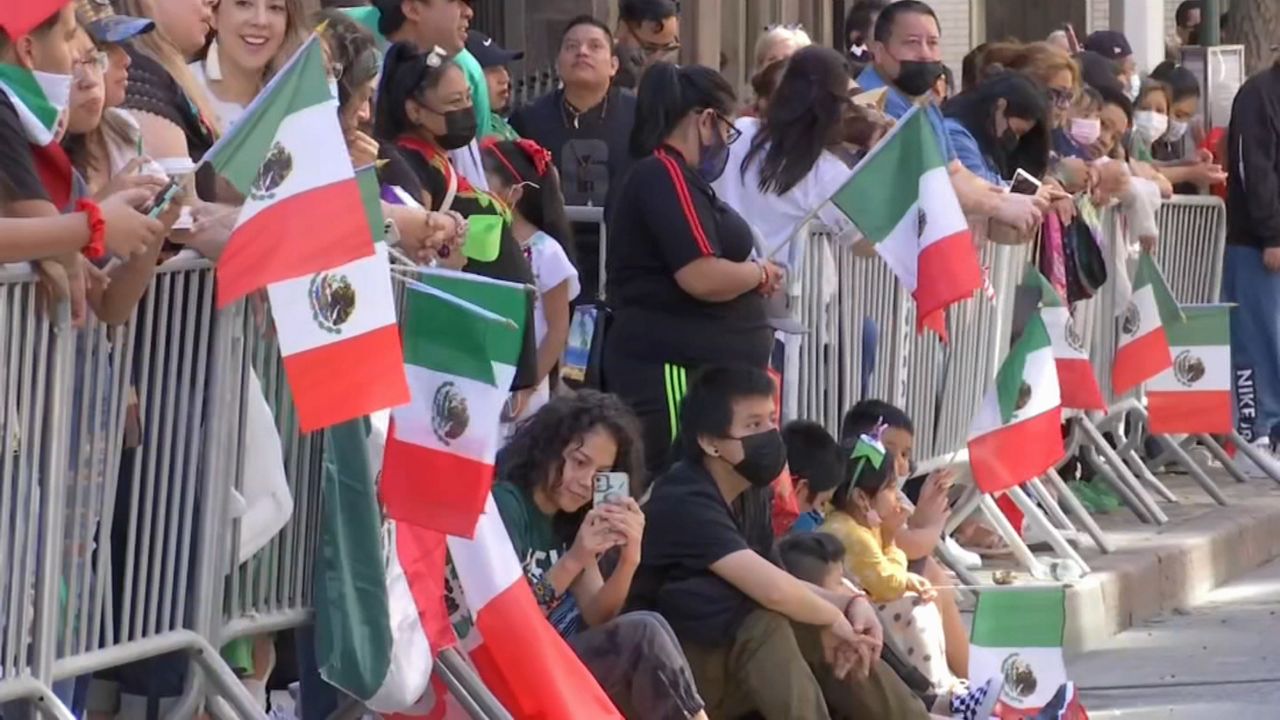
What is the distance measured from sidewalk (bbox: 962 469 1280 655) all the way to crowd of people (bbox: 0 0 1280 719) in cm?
50

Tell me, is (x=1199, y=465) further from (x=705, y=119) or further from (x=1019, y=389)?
(x=705, y=119)

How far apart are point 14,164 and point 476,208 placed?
2.76m

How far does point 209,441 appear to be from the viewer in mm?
5617

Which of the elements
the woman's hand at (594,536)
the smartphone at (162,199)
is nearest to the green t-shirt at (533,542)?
the woman's hand at (594,536)

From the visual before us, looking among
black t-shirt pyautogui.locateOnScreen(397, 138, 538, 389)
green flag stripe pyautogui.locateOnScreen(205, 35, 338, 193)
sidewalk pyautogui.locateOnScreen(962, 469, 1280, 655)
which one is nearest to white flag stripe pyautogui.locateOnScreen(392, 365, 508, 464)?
green flag stripe pyautogui.locateOnScreen(205, 35, 338, 193)

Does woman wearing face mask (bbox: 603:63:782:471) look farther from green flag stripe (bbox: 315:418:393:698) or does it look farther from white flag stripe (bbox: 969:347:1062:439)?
green flag stripe (bbox: 315:418:393:698)

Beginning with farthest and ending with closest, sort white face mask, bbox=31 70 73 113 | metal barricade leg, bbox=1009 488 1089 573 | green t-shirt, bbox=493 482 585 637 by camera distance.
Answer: metal barricade leg, bbox=1009 488 1089 573
green t-shirt, bbox=493 482 585 637
white face mask, bbox=31 70 73 113

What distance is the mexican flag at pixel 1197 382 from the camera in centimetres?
1174

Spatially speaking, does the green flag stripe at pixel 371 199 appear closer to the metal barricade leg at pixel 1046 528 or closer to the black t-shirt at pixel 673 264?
the black t-shirt at pixel 673 264

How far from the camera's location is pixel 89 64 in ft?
17.8

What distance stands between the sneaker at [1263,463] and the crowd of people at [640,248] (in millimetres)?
3041

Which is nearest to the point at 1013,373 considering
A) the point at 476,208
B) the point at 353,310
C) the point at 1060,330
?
the point at 1060,330

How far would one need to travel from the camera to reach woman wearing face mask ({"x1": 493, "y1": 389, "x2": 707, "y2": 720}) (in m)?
6.46

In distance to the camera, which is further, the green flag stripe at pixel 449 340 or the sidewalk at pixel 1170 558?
the sidewalk at pixel 1170 558
